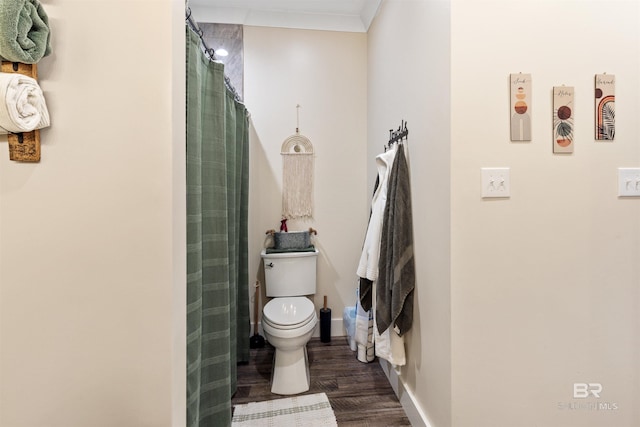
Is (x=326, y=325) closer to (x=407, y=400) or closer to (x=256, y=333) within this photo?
(x=256, y=333)

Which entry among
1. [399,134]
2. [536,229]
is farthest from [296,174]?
[536,229]

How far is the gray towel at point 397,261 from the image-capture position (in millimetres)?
1516

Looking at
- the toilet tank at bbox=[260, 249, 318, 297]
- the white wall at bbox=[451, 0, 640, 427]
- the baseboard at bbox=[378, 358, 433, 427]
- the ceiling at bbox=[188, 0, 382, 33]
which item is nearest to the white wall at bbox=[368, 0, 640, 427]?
the white wall at bbox=[451, 0, 640, 427]

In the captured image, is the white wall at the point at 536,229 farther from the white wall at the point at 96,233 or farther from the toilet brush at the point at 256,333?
the toilet brush at the point at 256,333

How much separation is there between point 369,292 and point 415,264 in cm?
53

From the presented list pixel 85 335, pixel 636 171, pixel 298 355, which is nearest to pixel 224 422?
pixel 298 355

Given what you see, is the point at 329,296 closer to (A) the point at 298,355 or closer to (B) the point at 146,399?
(A) the point at 298,355

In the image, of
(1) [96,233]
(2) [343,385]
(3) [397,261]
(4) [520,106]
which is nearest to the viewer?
(1) [96,233]

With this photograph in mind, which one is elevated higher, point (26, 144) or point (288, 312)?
point (26, 144)

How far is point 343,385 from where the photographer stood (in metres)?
1.90

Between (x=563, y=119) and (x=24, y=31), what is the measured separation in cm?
179

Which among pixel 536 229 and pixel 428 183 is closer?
pixel 536 229

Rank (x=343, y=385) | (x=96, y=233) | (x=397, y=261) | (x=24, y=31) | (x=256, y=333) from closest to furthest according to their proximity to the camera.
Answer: (x=24, y=31) → (x=96, y=233) → (x=397, y=261) → (x=343, y=385) → (x=256, y=333)
